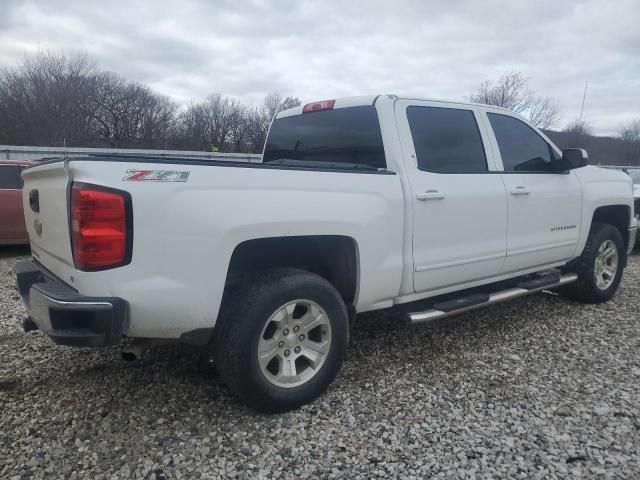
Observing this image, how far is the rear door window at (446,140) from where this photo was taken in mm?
3408

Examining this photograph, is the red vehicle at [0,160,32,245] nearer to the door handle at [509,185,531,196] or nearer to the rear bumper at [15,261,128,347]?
the rear bumper at [15,261,128,347]

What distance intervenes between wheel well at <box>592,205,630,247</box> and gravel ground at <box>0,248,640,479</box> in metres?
1.60

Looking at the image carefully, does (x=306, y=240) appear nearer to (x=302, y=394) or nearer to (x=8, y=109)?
(x=302, y=394)

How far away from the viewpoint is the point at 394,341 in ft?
13.1

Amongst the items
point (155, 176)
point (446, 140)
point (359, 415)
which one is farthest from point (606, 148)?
point (155, 176)

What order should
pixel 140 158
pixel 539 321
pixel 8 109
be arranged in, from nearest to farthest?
1. pixel 140 158
2. pixel 539 321
3. pixel 8 109

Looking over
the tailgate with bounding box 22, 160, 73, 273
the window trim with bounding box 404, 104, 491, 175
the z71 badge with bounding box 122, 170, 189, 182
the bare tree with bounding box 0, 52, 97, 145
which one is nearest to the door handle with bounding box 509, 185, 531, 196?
the window trim with bounding box 404, 104, 491, 175

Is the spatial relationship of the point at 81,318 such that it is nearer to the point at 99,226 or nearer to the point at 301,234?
the point at 99,226

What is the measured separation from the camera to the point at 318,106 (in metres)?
3.83

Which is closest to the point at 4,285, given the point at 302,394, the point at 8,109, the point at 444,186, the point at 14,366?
the point at 14,366

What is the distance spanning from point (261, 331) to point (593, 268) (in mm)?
3829

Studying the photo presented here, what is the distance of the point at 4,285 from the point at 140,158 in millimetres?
4672

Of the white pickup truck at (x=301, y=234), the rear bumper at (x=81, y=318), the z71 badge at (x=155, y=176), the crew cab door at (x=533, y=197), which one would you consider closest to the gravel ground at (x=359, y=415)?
the white pickup truck at (x=301, y=234)

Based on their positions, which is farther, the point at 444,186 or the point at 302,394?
the point at 444,186
